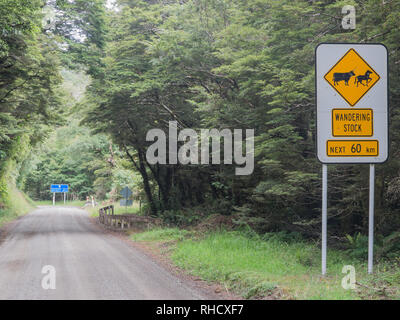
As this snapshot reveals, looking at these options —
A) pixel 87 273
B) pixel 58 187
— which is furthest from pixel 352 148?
pixel 58 187

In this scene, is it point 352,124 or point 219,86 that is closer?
point 352,124

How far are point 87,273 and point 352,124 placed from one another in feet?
22.5

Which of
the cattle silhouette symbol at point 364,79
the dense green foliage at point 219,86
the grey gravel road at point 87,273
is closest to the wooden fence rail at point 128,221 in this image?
the dense green foliage at point 219,86

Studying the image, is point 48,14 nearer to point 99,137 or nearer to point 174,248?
point 174,248

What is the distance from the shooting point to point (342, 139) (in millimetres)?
8352

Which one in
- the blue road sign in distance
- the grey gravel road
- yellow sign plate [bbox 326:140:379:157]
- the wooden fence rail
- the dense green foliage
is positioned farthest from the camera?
the blue road sign in distance

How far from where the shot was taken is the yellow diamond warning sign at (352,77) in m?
8.37

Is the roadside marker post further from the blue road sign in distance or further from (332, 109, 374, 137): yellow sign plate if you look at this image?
the blue road sign in distance

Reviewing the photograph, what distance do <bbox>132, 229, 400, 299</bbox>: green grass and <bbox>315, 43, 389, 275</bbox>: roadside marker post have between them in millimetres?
1064

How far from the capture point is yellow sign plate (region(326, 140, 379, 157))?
27.3 feet

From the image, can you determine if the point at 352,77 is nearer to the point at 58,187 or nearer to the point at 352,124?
the point at 352,124

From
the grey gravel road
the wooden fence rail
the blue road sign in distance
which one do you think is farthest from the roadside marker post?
the blue road sign in distance

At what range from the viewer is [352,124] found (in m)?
8.35

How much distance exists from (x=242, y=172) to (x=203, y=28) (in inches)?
244
